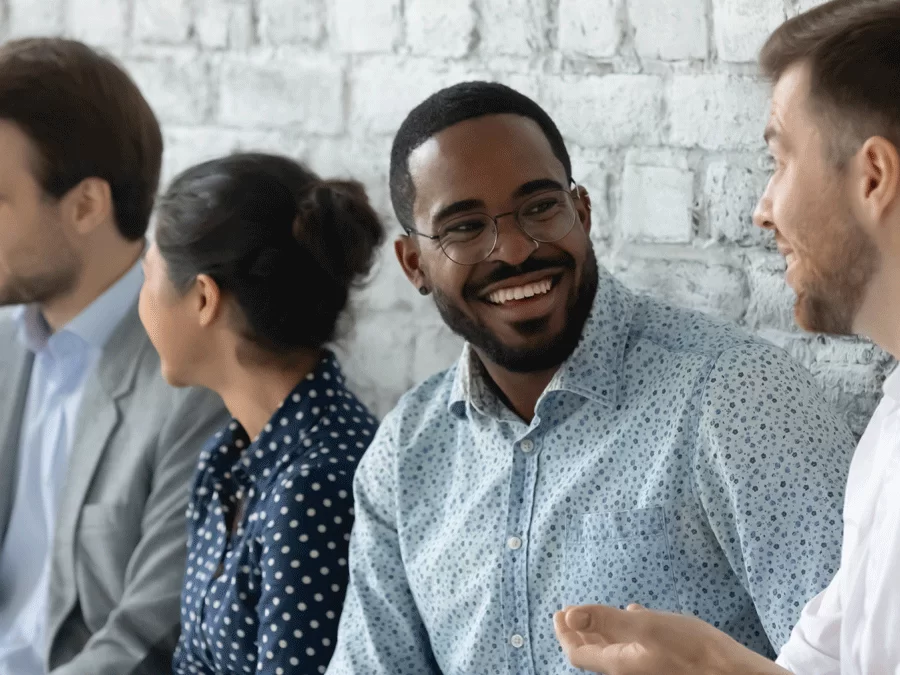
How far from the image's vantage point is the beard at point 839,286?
1.16 metres

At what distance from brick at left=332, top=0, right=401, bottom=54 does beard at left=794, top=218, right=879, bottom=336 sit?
1119 mm

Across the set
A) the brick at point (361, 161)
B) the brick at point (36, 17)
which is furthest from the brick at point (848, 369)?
the brick at point (36, 17)

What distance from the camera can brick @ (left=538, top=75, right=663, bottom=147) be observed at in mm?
1817

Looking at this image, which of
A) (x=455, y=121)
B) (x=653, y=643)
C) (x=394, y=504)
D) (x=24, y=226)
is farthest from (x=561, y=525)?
(x=24, y=226)

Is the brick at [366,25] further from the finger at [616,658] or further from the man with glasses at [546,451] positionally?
Answer: the finger at [616,658]

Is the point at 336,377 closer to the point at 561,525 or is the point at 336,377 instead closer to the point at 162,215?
the point at 162,215

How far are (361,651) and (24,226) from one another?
3.29ft

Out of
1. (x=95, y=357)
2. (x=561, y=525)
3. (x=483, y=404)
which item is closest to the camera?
(x=561, y=525)

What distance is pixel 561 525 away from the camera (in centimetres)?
146

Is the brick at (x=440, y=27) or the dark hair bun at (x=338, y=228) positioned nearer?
the dark hair bun at (x=338, y=228)

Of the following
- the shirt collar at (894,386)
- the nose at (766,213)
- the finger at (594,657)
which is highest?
the nose at (766,213)

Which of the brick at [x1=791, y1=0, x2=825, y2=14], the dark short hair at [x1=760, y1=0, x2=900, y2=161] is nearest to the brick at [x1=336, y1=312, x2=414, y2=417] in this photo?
the brick at [x1=791, y1=0, x2=825, y2=14]

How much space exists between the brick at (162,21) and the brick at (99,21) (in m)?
0.04

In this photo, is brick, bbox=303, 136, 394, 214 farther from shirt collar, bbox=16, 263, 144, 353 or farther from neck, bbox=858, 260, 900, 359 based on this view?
neck, bbox=858, 260, 900, 359
